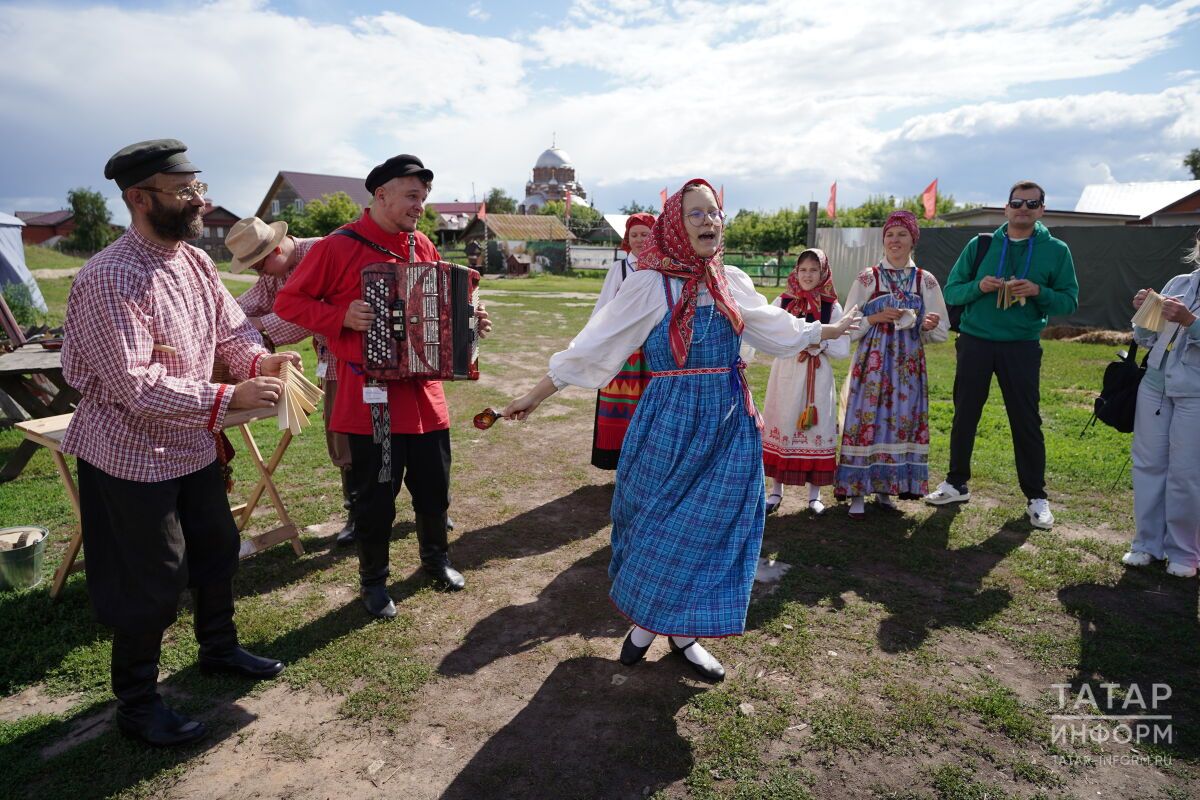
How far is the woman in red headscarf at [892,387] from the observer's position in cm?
526

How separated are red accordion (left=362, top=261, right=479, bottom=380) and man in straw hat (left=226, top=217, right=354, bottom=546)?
1.01 meters

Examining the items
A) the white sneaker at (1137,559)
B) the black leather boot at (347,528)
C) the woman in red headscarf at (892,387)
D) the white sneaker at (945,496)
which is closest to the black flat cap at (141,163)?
the black leather boot at (347,528)

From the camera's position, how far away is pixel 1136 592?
13.8 feet

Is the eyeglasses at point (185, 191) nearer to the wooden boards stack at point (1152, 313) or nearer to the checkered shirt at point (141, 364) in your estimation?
the checkered shirt at point (141, 364)

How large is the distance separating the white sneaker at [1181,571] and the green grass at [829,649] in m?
0.10

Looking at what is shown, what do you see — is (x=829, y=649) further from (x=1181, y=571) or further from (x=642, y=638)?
(x=1181, y=571)

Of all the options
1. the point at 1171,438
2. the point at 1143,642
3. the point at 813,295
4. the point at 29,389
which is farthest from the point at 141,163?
the point at 29,389

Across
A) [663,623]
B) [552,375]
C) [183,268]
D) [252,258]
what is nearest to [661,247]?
[552,375]

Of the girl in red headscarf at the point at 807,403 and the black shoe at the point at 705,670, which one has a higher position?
the girl in red headscarf at the point at 807,403

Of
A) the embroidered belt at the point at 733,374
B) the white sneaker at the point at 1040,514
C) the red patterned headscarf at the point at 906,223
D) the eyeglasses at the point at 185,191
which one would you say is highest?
the red patterned headscarf at the point at 906,223

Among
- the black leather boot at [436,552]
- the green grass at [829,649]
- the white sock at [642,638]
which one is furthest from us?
the black leather boot at [436,552]

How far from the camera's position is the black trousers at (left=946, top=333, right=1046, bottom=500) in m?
5.17

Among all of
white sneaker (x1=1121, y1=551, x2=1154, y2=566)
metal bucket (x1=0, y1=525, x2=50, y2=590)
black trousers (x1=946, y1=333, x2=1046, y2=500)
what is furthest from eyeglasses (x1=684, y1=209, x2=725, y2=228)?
metal bucket (x1=0, y1=525, x2=50, y2=590)

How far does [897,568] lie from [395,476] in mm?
3186
